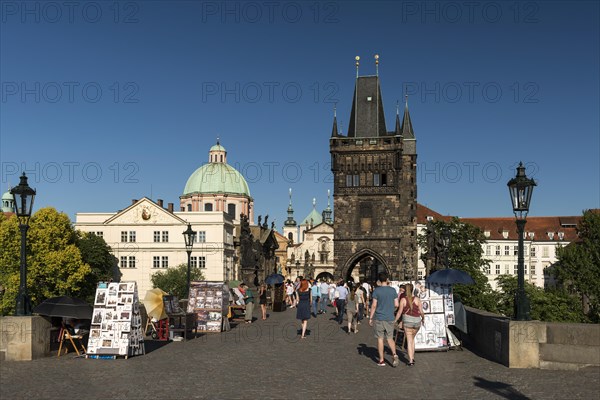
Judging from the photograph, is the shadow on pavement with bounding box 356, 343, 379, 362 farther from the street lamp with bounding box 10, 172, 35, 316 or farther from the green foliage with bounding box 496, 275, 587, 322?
the green foliage with bounding box 496, 275, 587, 322

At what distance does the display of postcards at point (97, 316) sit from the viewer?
15.5 metres

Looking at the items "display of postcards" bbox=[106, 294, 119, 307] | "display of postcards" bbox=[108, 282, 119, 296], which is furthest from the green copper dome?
"display of postcards" bbox=[106, 294, 119, 307]

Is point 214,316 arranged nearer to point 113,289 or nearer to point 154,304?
point 154,304

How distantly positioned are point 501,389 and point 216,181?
10148 centimetres

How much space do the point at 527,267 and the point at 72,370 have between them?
107155 millimetres

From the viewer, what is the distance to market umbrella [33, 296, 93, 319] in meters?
15.1

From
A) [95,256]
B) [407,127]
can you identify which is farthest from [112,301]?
[407,127]

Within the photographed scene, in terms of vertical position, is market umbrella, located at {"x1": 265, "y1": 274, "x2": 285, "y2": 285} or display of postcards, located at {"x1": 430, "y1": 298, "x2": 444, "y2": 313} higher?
display of postcards, located at {"x1": 430, "y1": 298, "x2": 444, "y2": 313}

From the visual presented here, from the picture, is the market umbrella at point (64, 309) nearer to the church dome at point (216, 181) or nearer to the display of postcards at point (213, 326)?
the display of postcards at point (213, 326)

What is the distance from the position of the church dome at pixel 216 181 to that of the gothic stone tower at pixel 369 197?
1330 inches

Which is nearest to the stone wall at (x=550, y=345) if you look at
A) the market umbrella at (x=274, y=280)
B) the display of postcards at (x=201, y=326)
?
the display of postcards at (x=201, y=326)

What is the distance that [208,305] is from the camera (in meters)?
22.4

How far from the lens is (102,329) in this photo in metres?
15.3

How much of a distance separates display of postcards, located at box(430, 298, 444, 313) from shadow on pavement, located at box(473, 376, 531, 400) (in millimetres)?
4496
